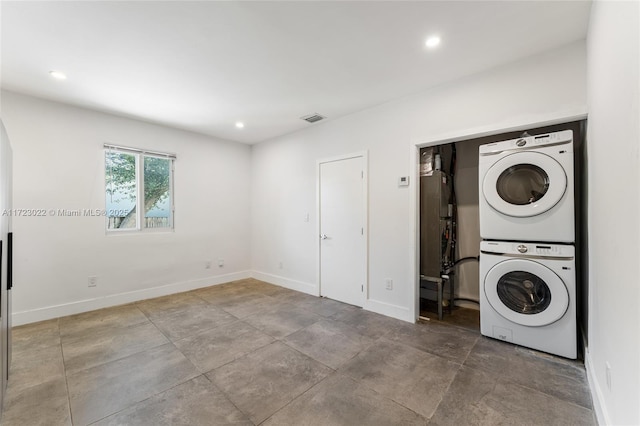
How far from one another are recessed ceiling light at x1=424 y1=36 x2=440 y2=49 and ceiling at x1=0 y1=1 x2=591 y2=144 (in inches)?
2.4

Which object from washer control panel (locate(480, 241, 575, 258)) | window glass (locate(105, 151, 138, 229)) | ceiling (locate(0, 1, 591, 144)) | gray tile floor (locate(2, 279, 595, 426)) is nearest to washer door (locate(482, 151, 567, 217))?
washer control panel (locate(480, 241, 575, 258))

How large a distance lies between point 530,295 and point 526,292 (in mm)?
36

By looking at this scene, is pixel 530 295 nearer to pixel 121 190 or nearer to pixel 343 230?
pixel 343 230

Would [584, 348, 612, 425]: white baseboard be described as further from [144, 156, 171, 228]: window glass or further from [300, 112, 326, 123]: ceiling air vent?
[144, 156, 171, 228]: window glass

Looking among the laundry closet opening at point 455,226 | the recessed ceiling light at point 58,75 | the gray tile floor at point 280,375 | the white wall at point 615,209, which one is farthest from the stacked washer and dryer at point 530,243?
the recessed ceiling light at point 58,75

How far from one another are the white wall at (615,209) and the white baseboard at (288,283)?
3.03 metres

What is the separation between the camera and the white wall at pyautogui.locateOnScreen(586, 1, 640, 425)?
0.99 m

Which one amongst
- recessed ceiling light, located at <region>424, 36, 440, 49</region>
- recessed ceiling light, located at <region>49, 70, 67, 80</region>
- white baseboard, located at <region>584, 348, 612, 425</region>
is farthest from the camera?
recessed ceiling light, located at <region>49, 70, 67, 80</region>

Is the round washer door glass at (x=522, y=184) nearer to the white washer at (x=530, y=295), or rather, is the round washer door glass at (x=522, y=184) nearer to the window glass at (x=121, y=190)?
the white washer at (x=530, y=295)

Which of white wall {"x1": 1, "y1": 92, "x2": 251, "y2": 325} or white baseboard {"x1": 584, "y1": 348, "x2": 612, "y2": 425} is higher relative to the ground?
white wall {"x1": 1, "y1": 92, "x2": 251, "y2": 325}

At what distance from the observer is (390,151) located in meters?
3.22

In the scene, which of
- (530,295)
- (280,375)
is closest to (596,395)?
(530,295)

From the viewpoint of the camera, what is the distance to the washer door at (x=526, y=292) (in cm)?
218

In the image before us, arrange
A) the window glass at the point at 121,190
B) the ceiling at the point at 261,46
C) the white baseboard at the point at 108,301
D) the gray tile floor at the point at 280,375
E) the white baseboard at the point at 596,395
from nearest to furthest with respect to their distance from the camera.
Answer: the white baseboard at the point at 596,395
the gray tile floor at the point at 280,375
the ceiling at the point at 261,46
the white baseboard at the point at 108,301
the window glass at the point at 121,190
